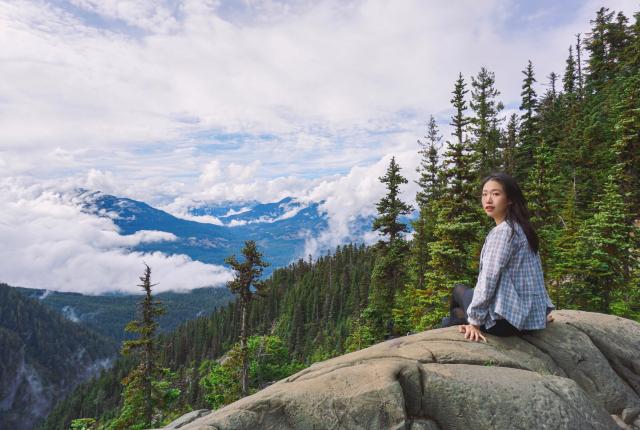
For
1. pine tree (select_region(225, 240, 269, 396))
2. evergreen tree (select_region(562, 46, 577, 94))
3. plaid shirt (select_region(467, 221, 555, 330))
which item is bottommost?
pine tree (select_region(225, 240, 269, 396))

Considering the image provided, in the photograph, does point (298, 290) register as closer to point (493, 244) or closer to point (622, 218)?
point (622, 218)

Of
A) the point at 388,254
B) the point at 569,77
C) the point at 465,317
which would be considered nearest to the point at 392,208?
the point at 388,254

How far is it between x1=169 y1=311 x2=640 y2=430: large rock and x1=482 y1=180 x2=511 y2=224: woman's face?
7.83 ft

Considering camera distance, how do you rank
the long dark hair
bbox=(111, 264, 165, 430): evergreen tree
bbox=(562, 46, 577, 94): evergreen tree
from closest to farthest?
1. the long dark hair
2. bbox=(111, 264, 165, 430): evergreen tree
3. bbox=(562, 46, 577, 94): evergreen tree

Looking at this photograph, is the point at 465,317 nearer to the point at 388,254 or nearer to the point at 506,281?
the point at 506,281

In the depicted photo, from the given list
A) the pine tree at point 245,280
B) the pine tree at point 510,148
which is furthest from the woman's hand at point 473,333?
the pine tree at point 510,148

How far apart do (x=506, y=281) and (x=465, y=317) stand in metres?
1.33

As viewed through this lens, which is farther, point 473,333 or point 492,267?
point 473,333

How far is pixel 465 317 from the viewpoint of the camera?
22.3 ft

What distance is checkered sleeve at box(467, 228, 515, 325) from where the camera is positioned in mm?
5730

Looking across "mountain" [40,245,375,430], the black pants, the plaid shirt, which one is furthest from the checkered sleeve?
"mountain" [40,245,375,430]

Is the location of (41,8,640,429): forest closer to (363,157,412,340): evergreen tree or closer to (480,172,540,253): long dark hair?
(363,157,412,340): evergreen tree

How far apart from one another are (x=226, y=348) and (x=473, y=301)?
148 meters

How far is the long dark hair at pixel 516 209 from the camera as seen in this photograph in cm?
593
